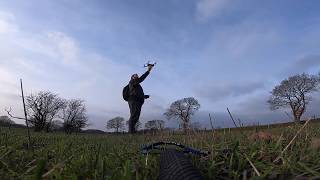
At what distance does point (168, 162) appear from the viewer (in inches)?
138

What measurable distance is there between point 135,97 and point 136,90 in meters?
0.32

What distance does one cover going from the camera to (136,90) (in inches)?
786

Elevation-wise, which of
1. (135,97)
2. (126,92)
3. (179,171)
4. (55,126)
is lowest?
(179,171)

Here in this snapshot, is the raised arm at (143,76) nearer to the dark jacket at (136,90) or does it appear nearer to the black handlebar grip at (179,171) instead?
the dark jacket at (136,90)

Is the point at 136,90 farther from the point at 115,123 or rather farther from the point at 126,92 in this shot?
the point at 115,123

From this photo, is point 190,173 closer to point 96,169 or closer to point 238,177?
point 238,177

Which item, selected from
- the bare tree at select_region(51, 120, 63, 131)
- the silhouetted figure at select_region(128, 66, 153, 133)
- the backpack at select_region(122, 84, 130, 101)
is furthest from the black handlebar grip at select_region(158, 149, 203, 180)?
the bare tree at select_region(51, 120, 63, 131)

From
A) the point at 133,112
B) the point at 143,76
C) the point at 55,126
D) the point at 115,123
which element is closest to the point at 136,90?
the point at 143,76

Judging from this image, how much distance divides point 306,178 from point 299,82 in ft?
321

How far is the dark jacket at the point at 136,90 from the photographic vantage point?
1972 cm

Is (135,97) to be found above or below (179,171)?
above

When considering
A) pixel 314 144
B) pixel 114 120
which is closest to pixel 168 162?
pixel 314 144

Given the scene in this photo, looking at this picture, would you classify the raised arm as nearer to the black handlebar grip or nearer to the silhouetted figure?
the silhouetted figure

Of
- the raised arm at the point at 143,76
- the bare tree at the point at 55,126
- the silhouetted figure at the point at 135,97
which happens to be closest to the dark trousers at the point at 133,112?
the silhouetted figure at the point at 135,97
